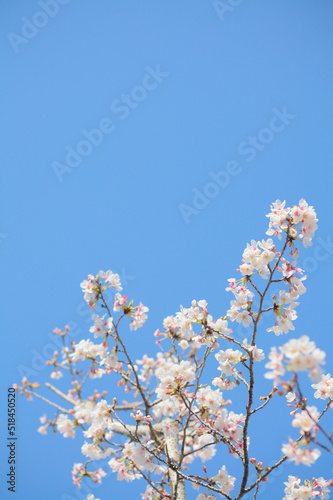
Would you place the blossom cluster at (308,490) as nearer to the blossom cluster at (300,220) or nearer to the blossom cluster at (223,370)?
the blossom cluster at (223,370)

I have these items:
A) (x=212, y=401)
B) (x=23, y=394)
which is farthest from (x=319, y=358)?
(x=23, y=394)

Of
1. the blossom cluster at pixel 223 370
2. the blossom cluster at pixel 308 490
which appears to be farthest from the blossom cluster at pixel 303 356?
the blossom cluster at pixel 308 490

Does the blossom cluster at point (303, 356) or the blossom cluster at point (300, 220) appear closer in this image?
the blossom cluster at point (303, 356)

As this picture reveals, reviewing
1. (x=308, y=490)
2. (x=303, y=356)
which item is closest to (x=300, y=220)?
(x=303, y=356)

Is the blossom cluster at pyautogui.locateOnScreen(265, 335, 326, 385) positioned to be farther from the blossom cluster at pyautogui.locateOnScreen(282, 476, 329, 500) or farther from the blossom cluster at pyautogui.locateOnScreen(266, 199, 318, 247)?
the blossom cluster at pyautogui.locateOnScreen(282, 476, 329, 500)

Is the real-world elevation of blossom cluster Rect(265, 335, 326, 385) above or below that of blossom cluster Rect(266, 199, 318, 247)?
below

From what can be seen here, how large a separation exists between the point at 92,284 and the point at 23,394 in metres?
2.47

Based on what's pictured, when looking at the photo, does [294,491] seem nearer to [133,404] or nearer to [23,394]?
[133,404]

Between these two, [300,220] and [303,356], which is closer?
[303,356]

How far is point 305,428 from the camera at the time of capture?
154cm

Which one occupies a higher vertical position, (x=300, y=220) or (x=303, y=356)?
(x=300, y=220)

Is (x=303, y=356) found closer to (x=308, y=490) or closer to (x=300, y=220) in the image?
(x=300, y=220)

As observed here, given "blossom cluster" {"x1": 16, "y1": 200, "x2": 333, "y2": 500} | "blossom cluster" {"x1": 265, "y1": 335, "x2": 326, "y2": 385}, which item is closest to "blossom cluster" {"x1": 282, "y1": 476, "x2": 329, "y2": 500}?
"blossom cluster" {"x1": 16, "y1": 200, "x2": 333, "y2": 500}

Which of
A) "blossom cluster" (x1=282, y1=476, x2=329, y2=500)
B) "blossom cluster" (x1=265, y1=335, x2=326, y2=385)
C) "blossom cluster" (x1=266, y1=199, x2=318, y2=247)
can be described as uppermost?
"blossom cluster" (x1=266, y1=199, x2=318, y2=247)
